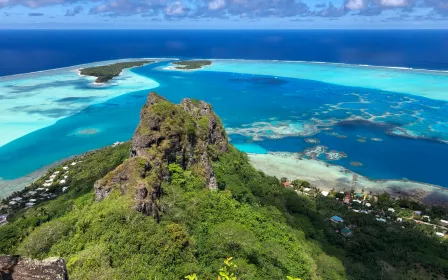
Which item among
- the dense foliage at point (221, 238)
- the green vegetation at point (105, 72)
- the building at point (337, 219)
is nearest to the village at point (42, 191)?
the dense foliage at point (221, 238)

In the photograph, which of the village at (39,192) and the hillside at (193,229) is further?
the village at (39,192)

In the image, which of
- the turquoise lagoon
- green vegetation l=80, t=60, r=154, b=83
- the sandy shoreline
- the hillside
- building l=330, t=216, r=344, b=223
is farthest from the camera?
green vegetation l=80, t=60, r=154, b=83

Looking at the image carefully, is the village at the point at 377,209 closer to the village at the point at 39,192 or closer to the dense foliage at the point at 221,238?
the dense foliage at the point at 221,238

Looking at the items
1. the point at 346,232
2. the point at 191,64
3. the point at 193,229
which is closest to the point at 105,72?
the point at 191,64

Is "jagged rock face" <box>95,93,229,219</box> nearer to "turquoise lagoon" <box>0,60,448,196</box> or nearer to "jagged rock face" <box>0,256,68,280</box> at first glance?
"jagged rock face" <box>0,256,68,280</box>

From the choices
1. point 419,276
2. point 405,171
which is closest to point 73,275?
point 419,276

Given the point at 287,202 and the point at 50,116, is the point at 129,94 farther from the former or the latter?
the point at 287,202

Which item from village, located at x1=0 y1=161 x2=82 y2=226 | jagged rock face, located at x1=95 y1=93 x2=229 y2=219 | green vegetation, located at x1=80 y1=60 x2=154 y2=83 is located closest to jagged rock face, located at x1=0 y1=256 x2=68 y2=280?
jagged rock face, located at x1=95 y1=93 x2=229 y2=219
